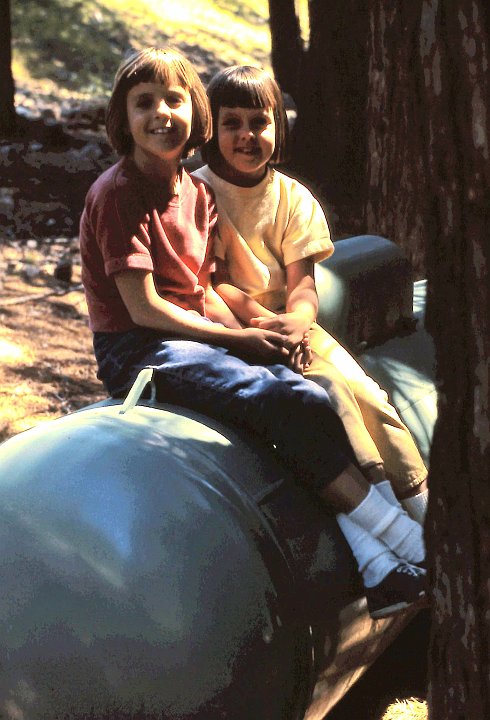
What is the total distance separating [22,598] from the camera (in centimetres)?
255

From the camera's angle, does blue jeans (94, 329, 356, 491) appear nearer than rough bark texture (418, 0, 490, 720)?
No

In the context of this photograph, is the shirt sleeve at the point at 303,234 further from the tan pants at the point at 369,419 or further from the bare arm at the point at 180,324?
the bare arm at the point at 180,324

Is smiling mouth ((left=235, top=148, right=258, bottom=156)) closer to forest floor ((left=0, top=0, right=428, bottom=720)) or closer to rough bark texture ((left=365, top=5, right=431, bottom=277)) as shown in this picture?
forest floor ((left=0, top=0, right=428, bottom=720))

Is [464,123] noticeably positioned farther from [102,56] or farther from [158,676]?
[102,56]

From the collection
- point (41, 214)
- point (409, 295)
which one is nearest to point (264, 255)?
point (409, 295)

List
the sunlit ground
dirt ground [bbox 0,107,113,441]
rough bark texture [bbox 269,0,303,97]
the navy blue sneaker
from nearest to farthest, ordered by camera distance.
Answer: the navy blue sneaker → the sunlit ground → dirt ground [bbox 0,107,113,441] → rough bark texture [bbox 269,0,303,97]

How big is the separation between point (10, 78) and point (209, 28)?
7.11 m

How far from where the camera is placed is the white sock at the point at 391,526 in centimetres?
282

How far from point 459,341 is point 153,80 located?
4.22 ft

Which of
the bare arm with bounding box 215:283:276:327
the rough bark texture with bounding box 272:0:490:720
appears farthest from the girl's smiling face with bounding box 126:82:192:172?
the rough bark texture with bounding box 272:0:490:720

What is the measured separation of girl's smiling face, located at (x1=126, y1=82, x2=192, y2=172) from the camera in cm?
304

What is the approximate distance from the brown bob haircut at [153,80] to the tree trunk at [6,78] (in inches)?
307

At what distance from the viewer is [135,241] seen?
2.96 metres

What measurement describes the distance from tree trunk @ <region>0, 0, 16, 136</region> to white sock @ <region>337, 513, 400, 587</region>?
8.62m
